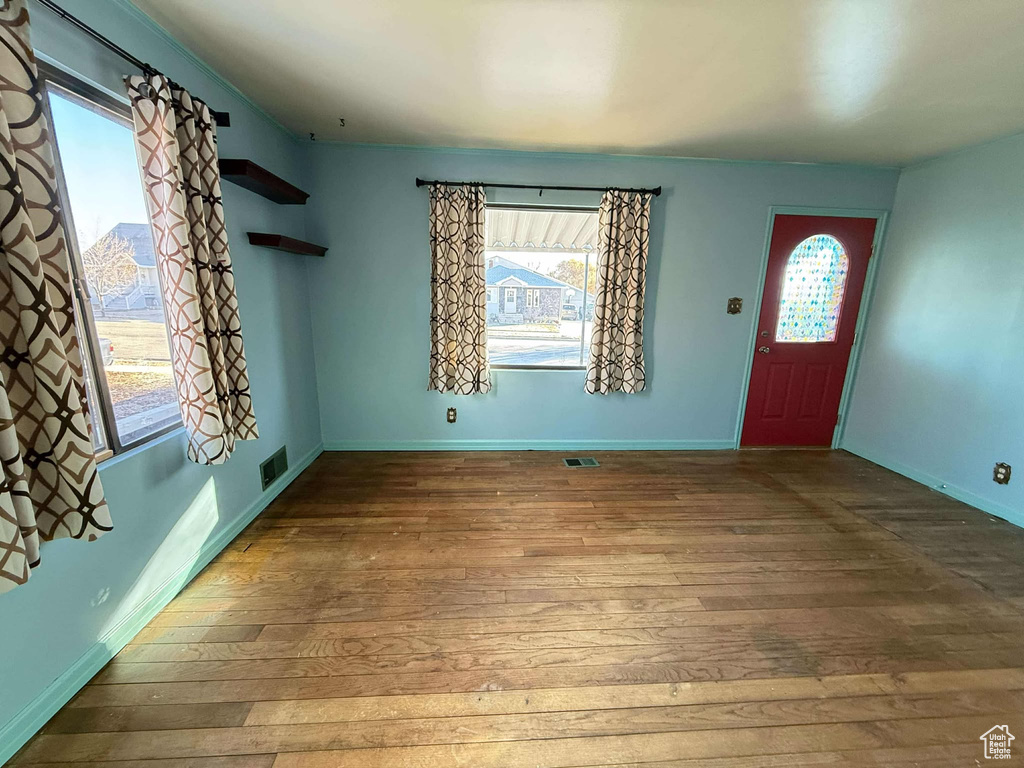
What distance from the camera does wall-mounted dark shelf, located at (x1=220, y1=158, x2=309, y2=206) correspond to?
1857 mm

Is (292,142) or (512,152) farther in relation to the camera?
(512,152)

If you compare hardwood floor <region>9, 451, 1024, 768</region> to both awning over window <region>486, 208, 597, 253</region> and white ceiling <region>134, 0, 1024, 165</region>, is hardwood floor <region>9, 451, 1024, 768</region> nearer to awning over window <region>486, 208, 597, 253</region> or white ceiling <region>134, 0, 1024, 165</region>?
awning over window <region>486, 208, 597, 253</region>

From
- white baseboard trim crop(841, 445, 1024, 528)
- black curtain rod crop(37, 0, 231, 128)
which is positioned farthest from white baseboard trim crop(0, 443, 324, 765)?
white baseboard trim crop(841, 445, 1024, 528)

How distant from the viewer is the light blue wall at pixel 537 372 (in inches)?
113

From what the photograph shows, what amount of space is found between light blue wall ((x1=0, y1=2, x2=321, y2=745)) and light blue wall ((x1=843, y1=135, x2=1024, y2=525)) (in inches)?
184

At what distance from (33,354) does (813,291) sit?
178 inches

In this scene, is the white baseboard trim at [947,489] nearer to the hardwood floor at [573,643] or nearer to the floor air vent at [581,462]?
the hardwood floor at [573,643]

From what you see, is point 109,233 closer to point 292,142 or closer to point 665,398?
point 292,142

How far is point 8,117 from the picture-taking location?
3.18 feet

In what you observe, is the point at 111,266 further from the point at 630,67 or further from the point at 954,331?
the point at 954,331

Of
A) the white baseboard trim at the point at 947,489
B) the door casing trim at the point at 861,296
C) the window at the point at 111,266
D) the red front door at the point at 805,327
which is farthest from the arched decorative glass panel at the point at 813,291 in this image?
the window at the point at 111,266

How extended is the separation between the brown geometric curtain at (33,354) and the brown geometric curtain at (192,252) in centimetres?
41

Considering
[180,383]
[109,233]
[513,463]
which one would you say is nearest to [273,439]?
[180,383]

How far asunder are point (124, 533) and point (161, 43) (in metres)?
2.03
